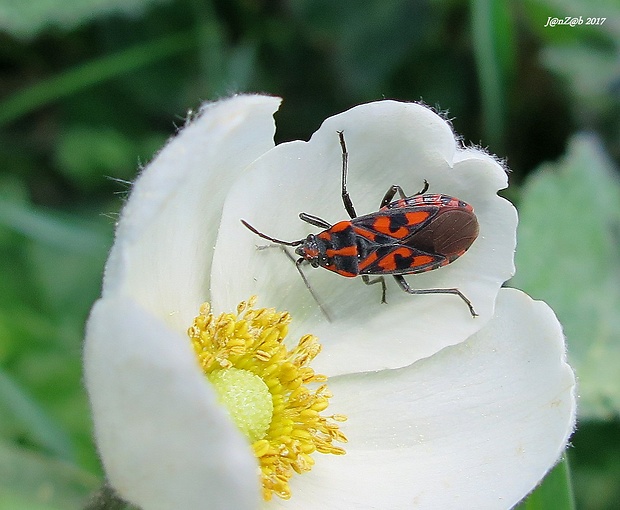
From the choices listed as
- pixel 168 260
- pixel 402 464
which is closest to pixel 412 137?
pixel 168 260

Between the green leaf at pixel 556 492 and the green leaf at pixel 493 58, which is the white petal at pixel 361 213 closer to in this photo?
the green leaf at pixel 556 492

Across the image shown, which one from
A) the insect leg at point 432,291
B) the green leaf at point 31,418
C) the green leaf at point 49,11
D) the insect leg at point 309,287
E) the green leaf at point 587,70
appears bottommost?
the green leaf at point 31,418

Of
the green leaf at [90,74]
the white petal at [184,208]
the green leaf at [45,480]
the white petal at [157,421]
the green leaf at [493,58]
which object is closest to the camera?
the white petal at [157,421]

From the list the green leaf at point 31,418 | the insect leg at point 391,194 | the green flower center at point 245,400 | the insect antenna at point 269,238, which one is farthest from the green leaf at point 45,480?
the insect leg at point 391,194

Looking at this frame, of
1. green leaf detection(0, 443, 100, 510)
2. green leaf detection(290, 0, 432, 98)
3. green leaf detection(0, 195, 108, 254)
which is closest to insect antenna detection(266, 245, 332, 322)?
green leaf detection(0, 443, 100, 510)

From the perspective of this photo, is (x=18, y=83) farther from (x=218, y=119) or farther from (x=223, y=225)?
(x=218, y=119)

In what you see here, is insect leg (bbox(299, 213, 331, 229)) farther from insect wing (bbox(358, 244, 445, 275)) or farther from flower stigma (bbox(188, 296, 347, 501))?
flower stigma (bbox(188, 296, 347, 501))

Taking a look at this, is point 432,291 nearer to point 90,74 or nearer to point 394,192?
point 394,192
